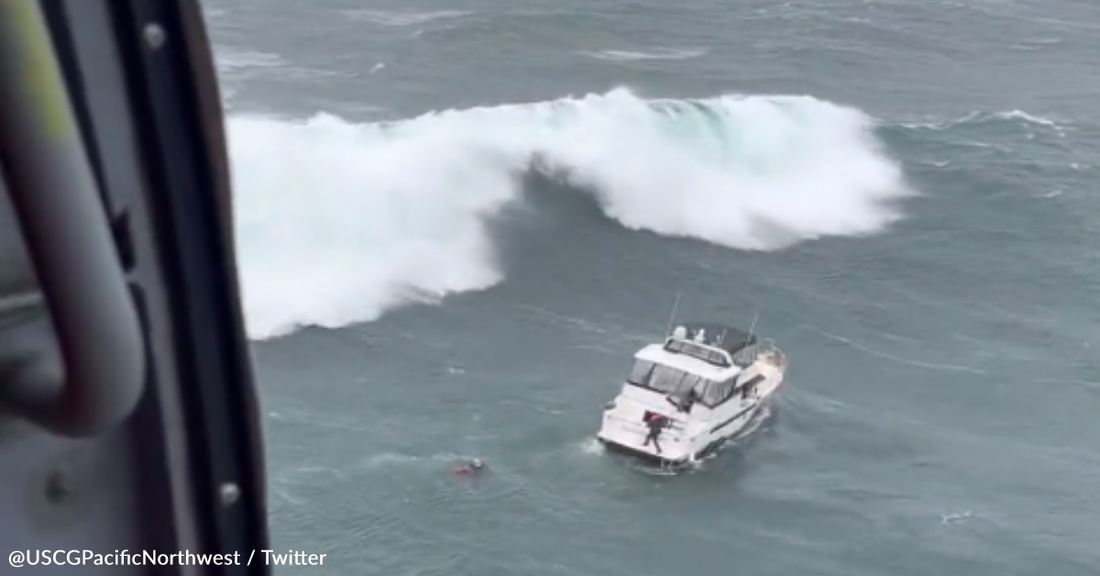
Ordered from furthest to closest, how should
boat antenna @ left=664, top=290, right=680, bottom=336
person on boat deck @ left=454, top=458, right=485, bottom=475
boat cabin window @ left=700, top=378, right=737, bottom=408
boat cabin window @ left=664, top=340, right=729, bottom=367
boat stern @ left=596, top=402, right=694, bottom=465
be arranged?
boat antenna @ left=664, top=290, right=680, bottom=336, boat cabin window @ left=664, top=340, right=729, bottom=367, boat cabin window @ left=700, top=378, right=737, bottom=408, boat stern @ left=596, top=402, right=694, bottom=465, person on boat deck @ left=454, top=458, right=485, bottom=475

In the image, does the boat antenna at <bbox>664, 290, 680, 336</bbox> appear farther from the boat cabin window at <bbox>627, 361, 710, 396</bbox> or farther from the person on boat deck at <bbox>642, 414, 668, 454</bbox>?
the person on boat deck at <bbox>642, 414, 668, 454</bbox>

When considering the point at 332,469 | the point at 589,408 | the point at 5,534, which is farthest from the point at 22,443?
the point at 589,408

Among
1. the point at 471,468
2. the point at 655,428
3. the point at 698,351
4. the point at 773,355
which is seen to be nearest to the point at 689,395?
the point at 698,351

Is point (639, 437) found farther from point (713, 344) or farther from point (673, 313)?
point (673, 313)

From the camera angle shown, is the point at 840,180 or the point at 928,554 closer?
the point at 928,554

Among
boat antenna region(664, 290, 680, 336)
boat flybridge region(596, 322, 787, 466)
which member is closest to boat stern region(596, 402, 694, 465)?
boat flybridge region(596, 322, 787, 466)

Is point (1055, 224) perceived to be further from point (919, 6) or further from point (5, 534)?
point (5, 534)

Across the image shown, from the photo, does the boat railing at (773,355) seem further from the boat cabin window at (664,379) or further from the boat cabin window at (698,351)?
the boat cabin window at (664,379)
